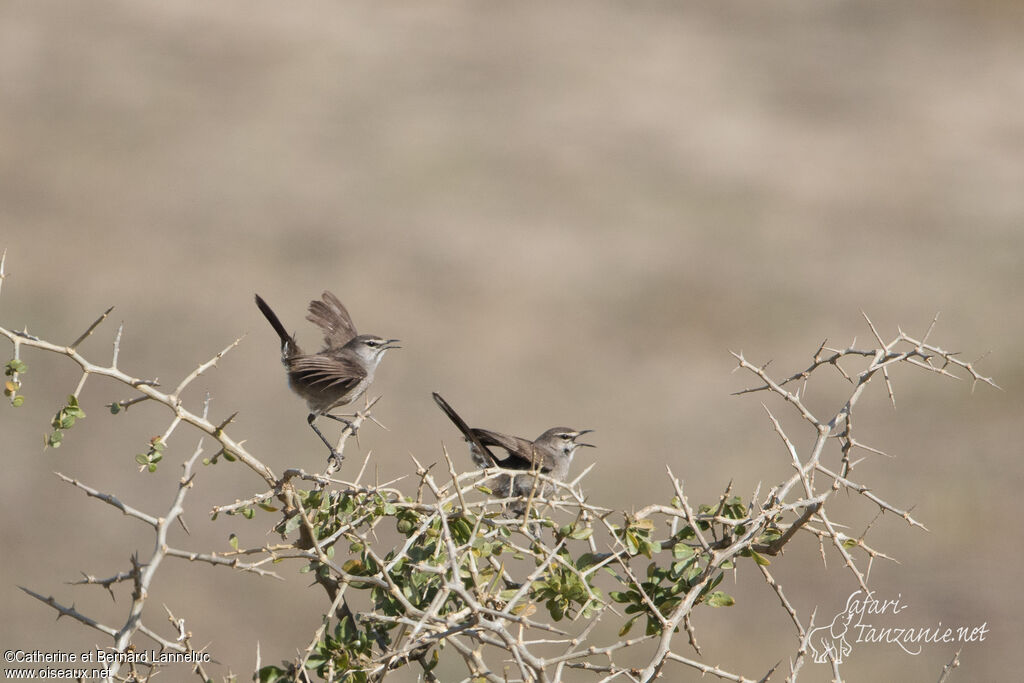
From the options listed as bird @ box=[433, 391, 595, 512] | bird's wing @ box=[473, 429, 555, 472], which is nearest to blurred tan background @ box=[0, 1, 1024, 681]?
bird @ box=[433, 391, 595, 512]

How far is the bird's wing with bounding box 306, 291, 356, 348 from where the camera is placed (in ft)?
22.2

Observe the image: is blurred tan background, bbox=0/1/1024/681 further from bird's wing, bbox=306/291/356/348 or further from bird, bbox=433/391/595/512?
bird's wing, bbox=306/291/356/348

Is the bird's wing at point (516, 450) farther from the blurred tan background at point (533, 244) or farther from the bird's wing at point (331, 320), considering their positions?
the blurred tan background at point (533, 244)

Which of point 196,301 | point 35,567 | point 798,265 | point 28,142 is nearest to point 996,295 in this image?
point 798,265

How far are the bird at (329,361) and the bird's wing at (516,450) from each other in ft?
2.40

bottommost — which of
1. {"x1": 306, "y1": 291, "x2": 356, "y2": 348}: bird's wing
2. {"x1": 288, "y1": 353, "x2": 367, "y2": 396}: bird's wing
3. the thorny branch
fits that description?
the thorny branch

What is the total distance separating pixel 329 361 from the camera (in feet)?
18.5

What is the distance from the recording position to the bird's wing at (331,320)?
676 cm

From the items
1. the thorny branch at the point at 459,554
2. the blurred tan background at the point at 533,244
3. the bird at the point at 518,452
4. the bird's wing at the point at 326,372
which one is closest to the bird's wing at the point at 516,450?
the bird at the point at 518,452

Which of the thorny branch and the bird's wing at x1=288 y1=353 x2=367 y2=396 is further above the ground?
the bird's wing at x1=288 y1=353 x2=367 y2=396

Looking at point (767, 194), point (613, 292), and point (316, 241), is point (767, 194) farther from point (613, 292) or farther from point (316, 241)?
point (316, 241)

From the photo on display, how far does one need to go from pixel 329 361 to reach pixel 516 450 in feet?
3.85

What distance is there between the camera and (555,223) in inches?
779

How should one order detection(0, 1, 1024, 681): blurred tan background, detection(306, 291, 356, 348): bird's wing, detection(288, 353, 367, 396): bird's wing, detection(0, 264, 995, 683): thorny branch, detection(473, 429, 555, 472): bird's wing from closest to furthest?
1. detection(0, 264, 995, 683): thorny branch
2. detection(288, 353, 367, 396): bird's wing
3. detection(473, 429, 555, 472): bird's wing
4. detection(306, 291, 356, 348): bird's wing
5. detection(0, 1, 1024, 681): blurred tan background
